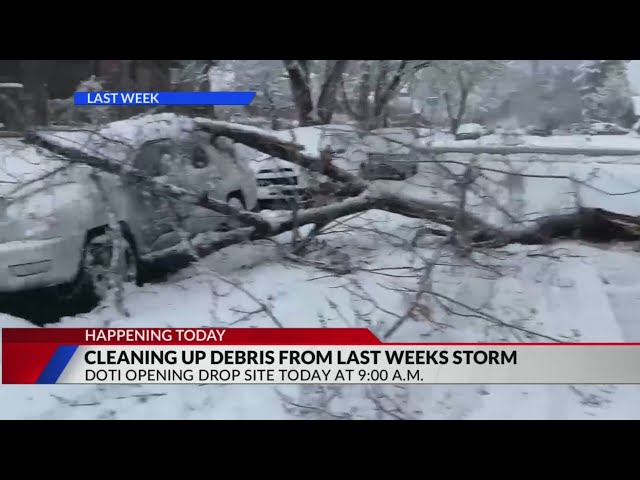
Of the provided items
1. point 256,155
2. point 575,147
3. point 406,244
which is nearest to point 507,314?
point 406,244

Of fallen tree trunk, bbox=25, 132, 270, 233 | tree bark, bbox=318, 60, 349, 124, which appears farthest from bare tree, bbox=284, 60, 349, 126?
fallen tree trunk, bbox=25, 132, 270, 233

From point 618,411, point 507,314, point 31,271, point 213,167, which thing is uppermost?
point 213,167

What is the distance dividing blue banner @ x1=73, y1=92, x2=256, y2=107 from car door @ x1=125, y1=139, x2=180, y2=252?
207 millimetres

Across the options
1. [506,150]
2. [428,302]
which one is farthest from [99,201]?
[506,150]

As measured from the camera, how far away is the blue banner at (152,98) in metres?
3.18

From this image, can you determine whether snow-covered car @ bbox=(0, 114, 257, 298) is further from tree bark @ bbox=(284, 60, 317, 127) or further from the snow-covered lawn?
tree bark @ bbox=(284, 60, 317, 127)

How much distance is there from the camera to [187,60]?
3.20 meters

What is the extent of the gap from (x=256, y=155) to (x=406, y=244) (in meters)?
0.92

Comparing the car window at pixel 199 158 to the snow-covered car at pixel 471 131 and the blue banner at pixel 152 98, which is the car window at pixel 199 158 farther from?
the snow-covered car at pixel 471 131

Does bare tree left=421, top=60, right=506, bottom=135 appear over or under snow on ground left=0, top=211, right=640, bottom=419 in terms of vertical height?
over

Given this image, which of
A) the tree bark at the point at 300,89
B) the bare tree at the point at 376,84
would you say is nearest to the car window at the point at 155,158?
the tree bark at the point at 300,89

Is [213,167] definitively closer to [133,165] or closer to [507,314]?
[133,165]

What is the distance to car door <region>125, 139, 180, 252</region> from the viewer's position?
3.22m

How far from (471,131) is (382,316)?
41.9 inches
